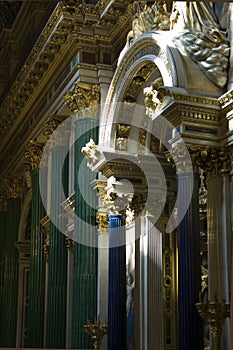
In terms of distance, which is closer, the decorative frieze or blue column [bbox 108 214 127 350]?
blue column [bbox 108 214 127 350]

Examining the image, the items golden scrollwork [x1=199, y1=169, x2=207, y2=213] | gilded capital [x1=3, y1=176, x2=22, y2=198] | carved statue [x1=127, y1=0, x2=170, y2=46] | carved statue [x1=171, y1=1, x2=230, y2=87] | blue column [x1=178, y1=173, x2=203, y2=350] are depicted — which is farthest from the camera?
gilded capital [x1=3, y1=176, x2=22, y2=198]

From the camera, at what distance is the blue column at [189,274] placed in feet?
25.0

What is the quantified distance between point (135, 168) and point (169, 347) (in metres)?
2.80

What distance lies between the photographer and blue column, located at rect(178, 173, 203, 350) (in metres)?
7.62

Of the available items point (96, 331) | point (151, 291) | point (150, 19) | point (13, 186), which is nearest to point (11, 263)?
point (13, 186)

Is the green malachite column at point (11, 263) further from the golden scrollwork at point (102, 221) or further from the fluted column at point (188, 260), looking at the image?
the fluted column at point (188, 260)

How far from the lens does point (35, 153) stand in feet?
50.5

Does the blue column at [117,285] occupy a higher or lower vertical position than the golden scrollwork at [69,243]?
lower

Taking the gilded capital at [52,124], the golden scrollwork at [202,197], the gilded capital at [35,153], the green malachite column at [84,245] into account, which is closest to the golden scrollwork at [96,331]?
the green malachite column at [84,245]

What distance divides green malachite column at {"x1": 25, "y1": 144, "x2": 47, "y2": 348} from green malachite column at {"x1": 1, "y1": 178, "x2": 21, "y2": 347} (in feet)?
10.2

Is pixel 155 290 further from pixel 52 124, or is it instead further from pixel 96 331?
pixel 52 124

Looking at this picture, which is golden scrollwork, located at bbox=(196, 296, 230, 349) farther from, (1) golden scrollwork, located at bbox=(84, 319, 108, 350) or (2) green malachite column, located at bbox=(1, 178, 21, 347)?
(2) green malachite column, located at bbox=(1, 178, 21, 347)

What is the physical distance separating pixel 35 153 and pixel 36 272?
99.4 inches

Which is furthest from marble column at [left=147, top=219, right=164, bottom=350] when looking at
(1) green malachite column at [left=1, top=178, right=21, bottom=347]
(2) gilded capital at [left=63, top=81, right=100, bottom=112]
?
(1) green malachite column at [left=1, top=178, right=21, bottom=347]
